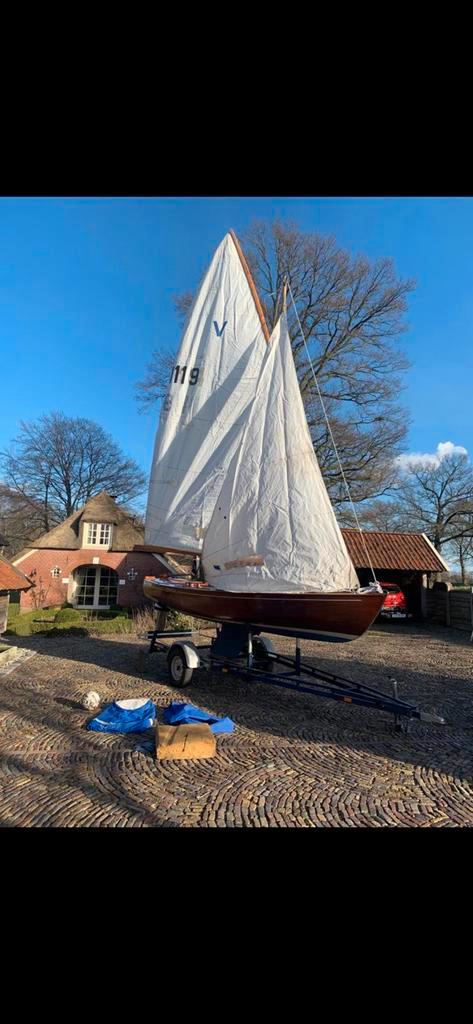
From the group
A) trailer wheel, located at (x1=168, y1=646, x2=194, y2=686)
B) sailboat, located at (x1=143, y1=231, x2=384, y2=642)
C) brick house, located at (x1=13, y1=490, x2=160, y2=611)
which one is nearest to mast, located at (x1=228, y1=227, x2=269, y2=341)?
sailboat, located at (x1=143, y1=231, x2=384, y2=642)

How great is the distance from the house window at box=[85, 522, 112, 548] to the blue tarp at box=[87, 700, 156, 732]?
1962 cm

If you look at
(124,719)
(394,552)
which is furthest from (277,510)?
(394,552)

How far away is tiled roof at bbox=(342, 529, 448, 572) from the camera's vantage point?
69.3 ft

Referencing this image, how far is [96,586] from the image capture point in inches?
1010

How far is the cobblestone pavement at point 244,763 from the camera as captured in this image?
4031 mm

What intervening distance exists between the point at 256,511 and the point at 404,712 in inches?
140

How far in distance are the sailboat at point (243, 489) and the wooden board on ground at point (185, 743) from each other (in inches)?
89.0

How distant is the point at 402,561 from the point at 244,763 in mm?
17862

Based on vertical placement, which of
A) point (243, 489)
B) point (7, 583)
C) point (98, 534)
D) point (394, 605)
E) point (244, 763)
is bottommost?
point (244, 763)

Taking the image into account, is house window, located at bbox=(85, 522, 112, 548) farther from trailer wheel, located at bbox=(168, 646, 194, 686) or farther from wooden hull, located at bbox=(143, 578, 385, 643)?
wooden hull, located at bbox=(143, 578, 385, 643)

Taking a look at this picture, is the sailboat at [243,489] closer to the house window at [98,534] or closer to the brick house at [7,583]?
the brick house at [7,583]

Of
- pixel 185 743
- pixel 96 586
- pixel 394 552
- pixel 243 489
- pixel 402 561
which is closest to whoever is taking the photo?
pixel 185 743

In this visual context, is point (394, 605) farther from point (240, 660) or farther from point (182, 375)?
point (182, 375)
